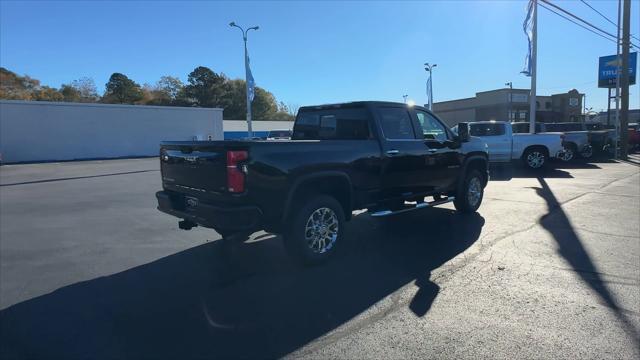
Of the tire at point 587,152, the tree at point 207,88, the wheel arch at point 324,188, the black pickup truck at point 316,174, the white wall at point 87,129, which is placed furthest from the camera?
the tree at point 207,88

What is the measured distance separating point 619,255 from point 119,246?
22.5 ft

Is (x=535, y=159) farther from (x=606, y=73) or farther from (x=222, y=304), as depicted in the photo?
(x=606, y=73)

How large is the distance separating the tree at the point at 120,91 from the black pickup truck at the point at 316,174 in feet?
249

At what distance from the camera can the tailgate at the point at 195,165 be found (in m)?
4.55

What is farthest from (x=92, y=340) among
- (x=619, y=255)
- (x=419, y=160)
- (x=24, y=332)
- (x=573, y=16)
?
(x=573, y=16)

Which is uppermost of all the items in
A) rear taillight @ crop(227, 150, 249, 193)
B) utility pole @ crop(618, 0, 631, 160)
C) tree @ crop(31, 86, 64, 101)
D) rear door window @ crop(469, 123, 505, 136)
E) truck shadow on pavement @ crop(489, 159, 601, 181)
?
tree @ crop(31, 86, 64, 101)

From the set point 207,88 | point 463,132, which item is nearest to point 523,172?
point 463,132

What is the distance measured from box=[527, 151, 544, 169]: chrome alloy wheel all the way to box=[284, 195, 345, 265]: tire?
45.4ft

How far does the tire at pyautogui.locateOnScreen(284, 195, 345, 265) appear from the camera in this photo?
497 cm

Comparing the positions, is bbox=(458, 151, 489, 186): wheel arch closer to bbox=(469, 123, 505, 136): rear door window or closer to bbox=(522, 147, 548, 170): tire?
bbox=(469, 123, 505, 136): rear door window

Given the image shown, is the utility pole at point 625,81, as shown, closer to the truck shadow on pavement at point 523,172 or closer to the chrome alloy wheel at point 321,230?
the truck shadow on pavement at point 523,172

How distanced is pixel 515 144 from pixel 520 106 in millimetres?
50781

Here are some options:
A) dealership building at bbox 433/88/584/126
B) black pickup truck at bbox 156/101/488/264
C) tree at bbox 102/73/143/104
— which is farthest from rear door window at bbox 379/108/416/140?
tree at bbox 102/73/143/104

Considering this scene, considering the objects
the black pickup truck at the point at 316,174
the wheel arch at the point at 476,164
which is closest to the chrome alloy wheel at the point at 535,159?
the wheel arch at the point at 476,164
